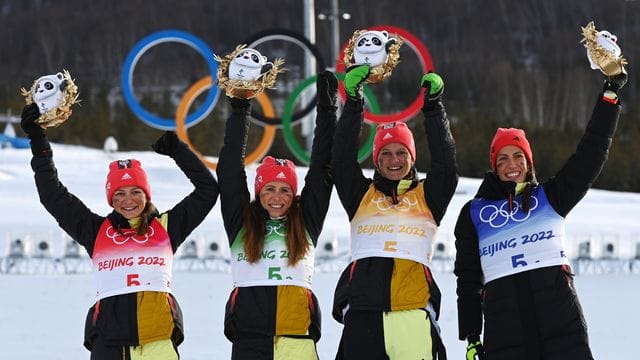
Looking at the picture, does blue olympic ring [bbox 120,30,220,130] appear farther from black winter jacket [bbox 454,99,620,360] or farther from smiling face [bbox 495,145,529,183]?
black winter jacket [bbox 454,99,620,360]

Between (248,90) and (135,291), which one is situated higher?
(248,90)

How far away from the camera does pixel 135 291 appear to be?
15.1ft

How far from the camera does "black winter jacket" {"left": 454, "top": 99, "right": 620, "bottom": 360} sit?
4457 mm

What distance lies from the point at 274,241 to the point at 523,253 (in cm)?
121

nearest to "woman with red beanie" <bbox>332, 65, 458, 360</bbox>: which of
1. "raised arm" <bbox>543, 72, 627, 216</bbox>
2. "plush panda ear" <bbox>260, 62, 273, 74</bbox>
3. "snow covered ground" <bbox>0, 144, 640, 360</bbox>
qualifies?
"plush panda ear" <bbox>260, 62, 273, 74</bbox>

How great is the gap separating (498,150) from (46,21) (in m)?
63.5

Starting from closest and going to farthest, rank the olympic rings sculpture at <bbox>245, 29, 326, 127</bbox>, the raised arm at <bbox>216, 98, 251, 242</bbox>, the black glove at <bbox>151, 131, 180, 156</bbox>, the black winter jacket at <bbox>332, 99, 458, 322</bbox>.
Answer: the black winter jacket at <bbox>332, 99, 458, 322</bbox>
the raised arm at <bbox>216, 98, 251, 242</bbox>
the black glove at <bbox>151, 131, 180, 156</bbox>
the olympic rings sculpture at <bbox>245, 29, 326, 127</bbox>

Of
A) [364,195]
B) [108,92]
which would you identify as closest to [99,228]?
[364,195]

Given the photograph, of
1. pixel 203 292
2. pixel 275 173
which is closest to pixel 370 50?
pixel 275 173

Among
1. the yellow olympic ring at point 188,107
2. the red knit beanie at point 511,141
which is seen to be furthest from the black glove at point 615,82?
the yellow olympic ring at point 188,107

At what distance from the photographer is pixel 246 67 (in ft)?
15.7

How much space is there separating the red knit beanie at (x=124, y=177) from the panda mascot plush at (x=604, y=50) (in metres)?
2.24

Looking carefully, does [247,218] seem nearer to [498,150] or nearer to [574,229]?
[498,150]

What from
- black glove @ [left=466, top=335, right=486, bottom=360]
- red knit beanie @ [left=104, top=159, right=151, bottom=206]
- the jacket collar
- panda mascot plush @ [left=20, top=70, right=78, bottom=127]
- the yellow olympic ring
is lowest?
black glove @ [left=466, top=335, right=486, bottom=360]
